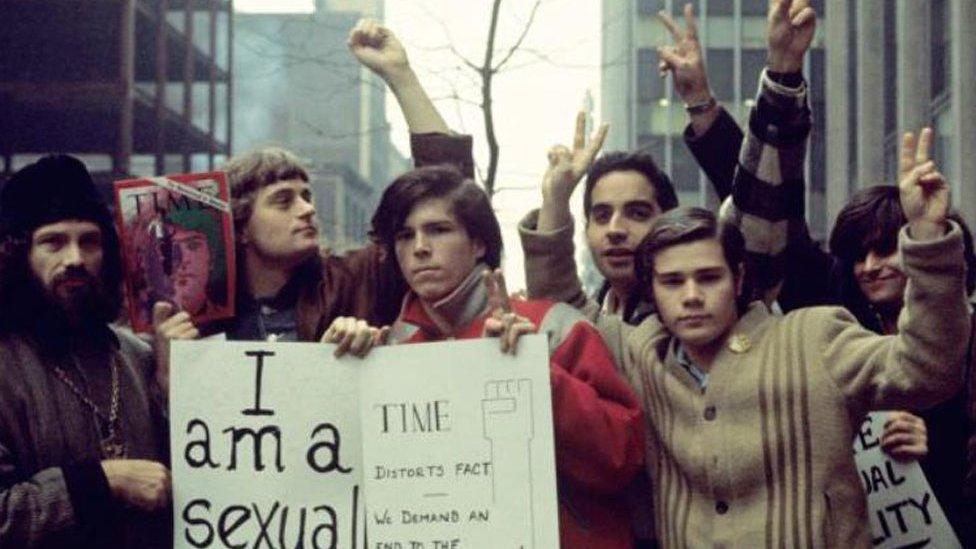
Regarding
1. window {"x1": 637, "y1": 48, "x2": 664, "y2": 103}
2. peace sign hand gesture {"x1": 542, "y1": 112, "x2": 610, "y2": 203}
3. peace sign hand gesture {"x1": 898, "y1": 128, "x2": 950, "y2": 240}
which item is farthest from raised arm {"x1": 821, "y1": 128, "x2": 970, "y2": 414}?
window {"x1": 637, "y1": 48, "x2": 664, "y2": 103}

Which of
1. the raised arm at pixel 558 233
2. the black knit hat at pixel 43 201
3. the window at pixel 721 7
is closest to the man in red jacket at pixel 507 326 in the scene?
the raised arm at pixel 558 233

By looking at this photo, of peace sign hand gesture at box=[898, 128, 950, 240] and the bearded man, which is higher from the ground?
peace sign hand gesture at box=[898, 128, 950, 240]

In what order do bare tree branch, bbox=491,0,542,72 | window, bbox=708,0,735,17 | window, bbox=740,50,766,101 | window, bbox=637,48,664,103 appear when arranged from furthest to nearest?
1. window, bbox=637,48,664,103
2. window, bbox=708,0,735,17
3. window, bbox=740,50,766,101
4. bare tree branch, bbox=491,0,542,72

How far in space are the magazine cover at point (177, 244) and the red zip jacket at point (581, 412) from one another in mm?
547

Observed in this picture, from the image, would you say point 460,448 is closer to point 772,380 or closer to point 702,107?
point 772,380

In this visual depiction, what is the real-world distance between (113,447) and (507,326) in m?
1.11

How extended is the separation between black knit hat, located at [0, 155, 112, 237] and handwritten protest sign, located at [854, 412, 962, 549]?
2155 mm

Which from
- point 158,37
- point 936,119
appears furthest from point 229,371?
point 158,37

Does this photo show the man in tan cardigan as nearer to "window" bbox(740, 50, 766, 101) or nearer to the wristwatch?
the wristwatch

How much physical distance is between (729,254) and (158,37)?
124ft

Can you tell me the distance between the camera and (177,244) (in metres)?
4.64

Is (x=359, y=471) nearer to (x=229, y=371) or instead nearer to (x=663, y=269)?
(x=229, y=371)

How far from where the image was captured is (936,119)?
28828 mm

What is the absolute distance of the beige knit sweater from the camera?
12.9 ft
